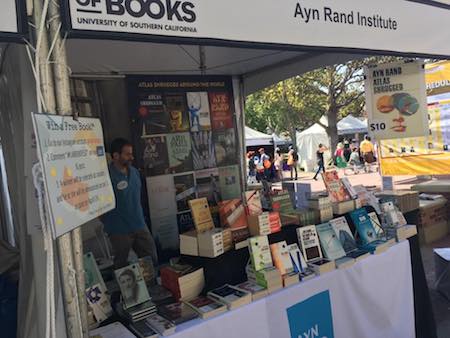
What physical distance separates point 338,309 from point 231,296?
74 centimetres

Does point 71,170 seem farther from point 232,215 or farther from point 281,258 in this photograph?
point 281,258

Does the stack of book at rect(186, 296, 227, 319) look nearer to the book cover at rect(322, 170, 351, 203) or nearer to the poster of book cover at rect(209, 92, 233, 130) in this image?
the book cover at rect(322, 170, 351, 203)

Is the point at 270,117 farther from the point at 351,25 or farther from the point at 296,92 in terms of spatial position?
the point at 351,25

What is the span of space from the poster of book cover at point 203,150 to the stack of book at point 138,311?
8.59 ft

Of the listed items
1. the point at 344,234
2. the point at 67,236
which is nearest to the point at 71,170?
the point at 67,236

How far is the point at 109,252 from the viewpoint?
149 inches

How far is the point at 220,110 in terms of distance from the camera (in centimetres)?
467

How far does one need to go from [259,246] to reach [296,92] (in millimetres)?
16893

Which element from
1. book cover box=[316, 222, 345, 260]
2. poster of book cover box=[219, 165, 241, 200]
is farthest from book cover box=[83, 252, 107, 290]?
poster of book cover box=[219, 165, 241, 200]

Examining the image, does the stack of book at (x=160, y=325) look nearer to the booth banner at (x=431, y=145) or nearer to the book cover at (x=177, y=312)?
the book cover at (x=177, y=312)

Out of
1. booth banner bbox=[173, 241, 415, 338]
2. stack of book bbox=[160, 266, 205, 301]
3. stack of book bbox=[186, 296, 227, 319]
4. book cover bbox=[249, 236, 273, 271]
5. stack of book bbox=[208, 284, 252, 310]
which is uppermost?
book cover bbox=[249, 236, 273, 271]

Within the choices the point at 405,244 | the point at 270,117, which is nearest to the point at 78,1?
the point at 405,244

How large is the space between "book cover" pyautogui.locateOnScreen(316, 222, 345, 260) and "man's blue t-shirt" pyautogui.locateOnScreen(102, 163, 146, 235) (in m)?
1.83

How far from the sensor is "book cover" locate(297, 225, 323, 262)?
2.39 meters
